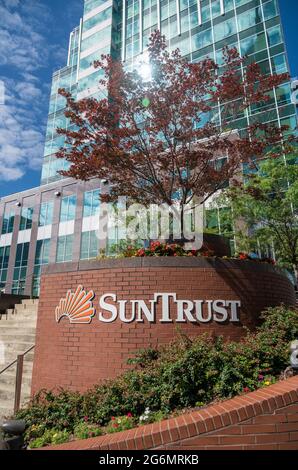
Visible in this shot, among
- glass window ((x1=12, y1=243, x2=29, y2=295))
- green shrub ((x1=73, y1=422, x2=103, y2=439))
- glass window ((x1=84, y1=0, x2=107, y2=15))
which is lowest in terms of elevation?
green shrub ((x1=73, y1=422, x2=103, y2=439))

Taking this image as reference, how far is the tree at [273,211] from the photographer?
1245 centimetres

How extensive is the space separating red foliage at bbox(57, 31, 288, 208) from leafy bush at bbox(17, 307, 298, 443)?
4.26m

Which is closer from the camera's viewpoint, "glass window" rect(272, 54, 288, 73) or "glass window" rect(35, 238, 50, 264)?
"glass window" rect(272, 54, 288, 73)

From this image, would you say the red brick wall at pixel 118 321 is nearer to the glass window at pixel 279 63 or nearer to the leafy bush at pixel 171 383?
the leafy bush at pixel 171 383

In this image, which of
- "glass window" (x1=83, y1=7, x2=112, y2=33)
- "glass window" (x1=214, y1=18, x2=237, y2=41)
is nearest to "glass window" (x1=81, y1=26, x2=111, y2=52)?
"glass window" (x1=83, y1=7, x2=112, y2=33)

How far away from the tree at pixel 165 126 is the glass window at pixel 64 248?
21.9m

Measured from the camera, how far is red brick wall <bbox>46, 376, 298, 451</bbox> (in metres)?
3.44

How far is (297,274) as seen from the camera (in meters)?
13.2

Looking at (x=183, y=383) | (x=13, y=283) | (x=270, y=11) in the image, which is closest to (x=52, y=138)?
(x=13, y=283)

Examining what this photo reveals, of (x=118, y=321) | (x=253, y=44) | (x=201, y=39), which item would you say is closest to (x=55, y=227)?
(x=201, y=39)

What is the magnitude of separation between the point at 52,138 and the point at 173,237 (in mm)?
34563

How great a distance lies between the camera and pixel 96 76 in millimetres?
36438

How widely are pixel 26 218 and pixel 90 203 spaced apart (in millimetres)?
8675

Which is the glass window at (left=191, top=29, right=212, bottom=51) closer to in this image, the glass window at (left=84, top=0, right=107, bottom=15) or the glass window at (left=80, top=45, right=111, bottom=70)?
the glass window at (left=80, top=45, right=111, bottom=70)
